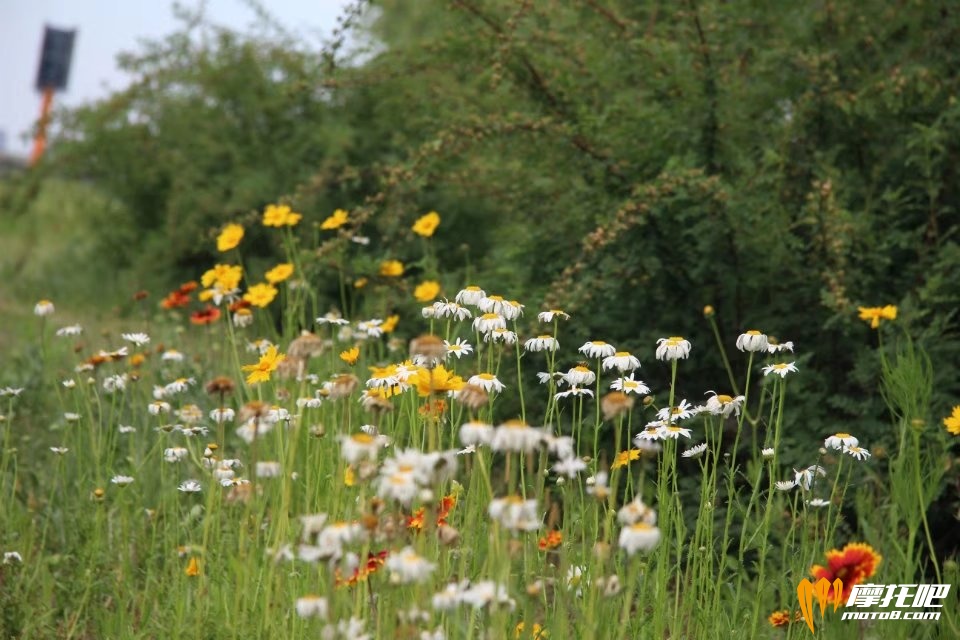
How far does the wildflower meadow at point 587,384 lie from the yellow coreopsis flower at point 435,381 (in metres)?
0.01

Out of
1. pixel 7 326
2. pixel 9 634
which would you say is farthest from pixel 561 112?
pixel 7 326

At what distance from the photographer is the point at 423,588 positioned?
186cm

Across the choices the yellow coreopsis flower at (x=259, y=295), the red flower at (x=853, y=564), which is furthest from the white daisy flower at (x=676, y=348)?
the yellow coreopsis flower at (x=259, y=295)

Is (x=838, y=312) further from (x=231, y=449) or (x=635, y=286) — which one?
(x=231, y=449)

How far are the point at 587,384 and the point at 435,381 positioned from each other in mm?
543

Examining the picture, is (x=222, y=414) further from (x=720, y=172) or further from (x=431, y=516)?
(x=720, y=172)

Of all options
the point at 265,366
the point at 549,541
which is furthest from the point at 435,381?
the point at 265,366

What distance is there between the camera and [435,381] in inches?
83.0

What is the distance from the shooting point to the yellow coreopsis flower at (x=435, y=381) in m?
1.99

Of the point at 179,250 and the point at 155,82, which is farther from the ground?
the point at 155,82

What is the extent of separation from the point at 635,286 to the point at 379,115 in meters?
3.23

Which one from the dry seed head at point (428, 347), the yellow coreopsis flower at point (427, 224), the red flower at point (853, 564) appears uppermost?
the yellow coreopsis flower at point (427, 224)

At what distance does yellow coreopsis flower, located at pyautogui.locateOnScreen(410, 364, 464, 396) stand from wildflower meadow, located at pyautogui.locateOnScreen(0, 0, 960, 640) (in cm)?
1

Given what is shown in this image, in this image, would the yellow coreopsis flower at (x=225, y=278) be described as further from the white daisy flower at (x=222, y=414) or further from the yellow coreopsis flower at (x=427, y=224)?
the yellow coreopsis flower at (x=427, y=224)
